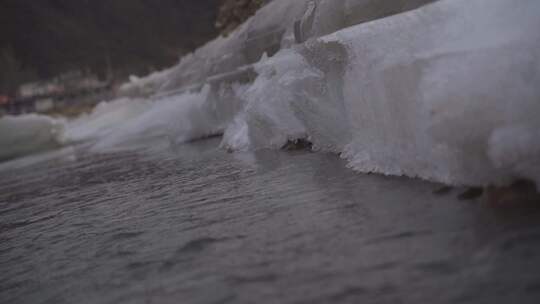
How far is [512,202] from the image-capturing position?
3.03 meters

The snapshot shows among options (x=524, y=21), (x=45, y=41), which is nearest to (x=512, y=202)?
(x=524, y=21)

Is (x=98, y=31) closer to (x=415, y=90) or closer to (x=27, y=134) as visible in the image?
(x=27, y=134)

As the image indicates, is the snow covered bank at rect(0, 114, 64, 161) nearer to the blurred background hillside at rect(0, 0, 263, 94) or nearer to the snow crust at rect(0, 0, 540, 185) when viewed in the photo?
the snow crust at rect(0, 0, 540, 185)

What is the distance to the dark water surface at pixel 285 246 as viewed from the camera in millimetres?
2461

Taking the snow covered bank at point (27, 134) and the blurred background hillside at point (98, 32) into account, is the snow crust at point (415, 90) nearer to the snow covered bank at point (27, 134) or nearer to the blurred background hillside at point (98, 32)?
the snow covered bank at point (27, 134)

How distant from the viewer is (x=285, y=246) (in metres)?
3.23

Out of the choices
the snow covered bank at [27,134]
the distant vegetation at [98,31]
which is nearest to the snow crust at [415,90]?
the snow covered bank at [27,134]

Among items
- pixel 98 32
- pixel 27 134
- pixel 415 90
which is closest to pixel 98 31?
pixel 98 32

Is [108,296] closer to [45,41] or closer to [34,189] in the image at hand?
[34,189]

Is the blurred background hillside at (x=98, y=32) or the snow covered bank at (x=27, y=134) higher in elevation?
the blurred background hillside at (x=98, y=32)

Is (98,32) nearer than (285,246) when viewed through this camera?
No

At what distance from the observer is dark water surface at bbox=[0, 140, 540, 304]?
2461 mm

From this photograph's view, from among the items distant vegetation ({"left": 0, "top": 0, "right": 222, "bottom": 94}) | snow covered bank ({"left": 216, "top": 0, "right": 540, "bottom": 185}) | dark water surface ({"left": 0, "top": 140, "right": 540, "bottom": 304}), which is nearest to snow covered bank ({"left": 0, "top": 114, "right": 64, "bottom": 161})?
dark water surface ({"left": 0, "top": 140, "right": 540, "bottom": 304})

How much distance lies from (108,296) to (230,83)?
928 cm
